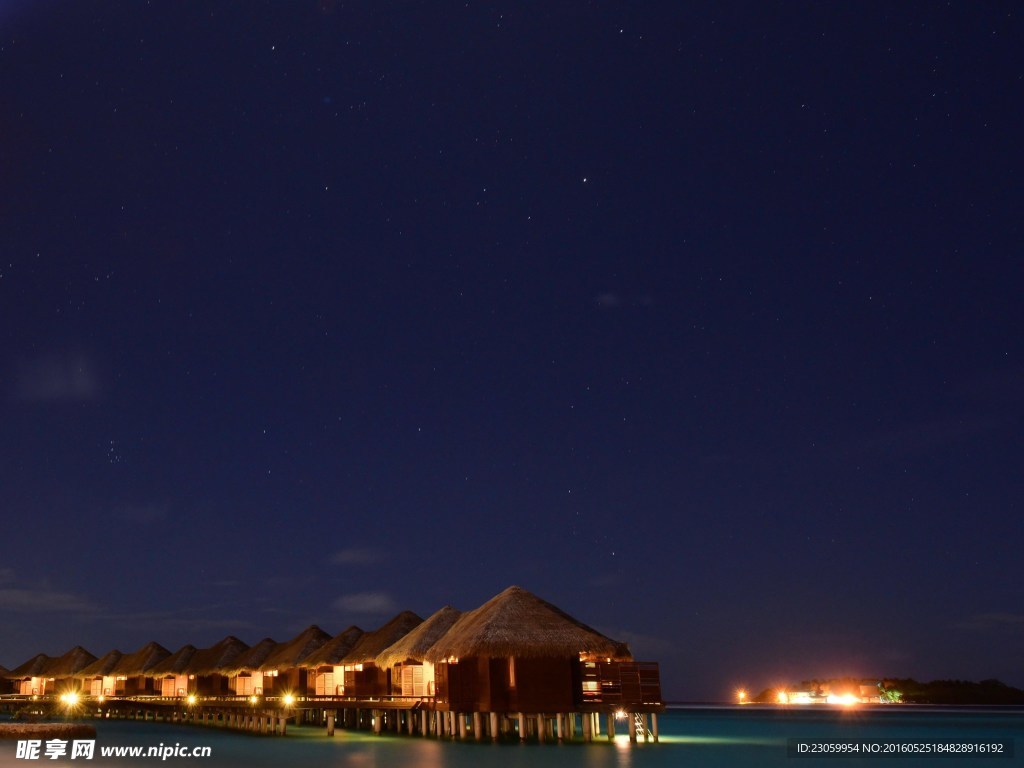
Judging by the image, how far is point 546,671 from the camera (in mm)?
27953

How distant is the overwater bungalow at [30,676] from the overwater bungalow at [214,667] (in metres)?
14.4

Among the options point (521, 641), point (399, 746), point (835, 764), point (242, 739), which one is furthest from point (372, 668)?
Answer: point (835, 764)

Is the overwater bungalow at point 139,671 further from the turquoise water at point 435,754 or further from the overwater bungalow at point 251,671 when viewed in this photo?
the turquoise water at point 435,754

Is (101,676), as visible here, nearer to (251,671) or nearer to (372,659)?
(251,671)

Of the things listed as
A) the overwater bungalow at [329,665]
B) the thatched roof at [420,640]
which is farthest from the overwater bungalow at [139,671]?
the thatched roof at [420,640]

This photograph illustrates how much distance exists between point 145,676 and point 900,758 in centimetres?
3899

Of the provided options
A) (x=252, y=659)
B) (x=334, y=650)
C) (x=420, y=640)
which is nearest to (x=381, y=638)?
(x=334, y=650)

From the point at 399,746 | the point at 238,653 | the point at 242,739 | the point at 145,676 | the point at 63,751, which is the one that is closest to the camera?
the point at 63,751

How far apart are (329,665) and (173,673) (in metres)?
13.7

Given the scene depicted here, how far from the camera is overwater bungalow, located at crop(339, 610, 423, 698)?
37.3 m

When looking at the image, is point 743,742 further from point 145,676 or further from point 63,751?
point 145,676

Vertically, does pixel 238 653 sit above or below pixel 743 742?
above

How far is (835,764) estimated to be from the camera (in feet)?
89.6

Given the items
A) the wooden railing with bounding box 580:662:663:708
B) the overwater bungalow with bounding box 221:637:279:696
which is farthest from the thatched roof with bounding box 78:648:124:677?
the wooden railing with bounding box 580:662:663:708
